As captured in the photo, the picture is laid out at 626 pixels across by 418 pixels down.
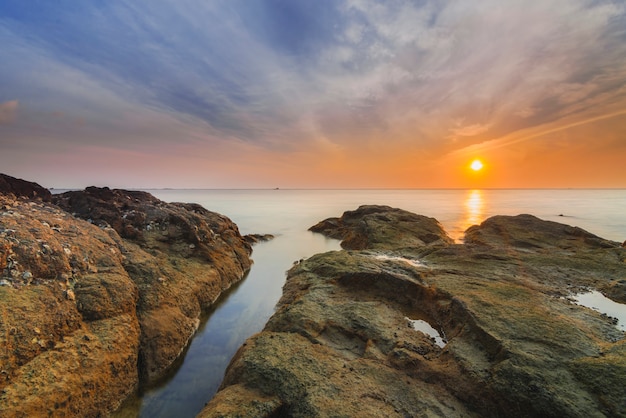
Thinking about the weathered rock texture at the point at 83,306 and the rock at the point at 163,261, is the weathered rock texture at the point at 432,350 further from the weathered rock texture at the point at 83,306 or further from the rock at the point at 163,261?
the rock at the point at 163,261

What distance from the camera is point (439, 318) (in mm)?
9508

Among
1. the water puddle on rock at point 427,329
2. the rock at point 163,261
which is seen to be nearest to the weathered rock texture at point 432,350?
the water puddle on rock at point 427,329

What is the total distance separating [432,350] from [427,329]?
1.43 meters

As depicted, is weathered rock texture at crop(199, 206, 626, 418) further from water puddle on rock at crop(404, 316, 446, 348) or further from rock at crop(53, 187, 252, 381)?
rock at crop(53, 187, 252, 381)

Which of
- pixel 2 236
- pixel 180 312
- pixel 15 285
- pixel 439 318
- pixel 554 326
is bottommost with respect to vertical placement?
pixel 180 312

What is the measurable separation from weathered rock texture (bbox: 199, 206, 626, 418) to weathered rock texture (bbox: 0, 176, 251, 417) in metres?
2.88

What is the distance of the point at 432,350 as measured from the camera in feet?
25.0

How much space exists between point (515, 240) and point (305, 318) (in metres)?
20.1

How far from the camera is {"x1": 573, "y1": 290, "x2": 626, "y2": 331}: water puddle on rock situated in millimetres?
9684

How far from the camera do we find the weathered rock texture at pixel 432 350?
5586 millimetres

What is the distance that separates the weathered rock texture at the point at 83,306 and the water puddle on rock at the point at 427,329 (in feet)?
24.2

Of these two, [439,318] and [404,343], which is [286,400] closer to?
[404,343]

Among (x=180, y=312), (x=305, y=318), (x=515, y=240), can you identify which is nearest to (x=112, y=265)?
(x=180, y=312)

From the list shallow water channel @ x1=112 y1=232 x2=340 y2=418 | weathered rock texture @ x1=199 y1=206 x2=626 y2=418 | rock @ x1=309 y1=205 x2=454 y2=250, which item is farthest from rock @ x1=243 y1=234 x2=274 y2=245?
weathered rock texture @ x1=199 y1=206 x2=626 y2=418
